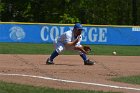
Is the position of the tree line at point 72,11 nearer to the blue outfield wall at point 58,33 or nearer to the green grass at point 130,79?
the blue outfield wall at point 58,33

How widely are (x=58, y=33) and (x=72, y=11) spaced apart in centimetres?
2083

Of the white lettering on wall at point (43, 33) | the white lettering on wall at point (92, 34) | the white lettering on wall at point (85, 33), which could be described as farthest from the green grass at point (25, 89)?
the white lettering on wall at point (92, 34)

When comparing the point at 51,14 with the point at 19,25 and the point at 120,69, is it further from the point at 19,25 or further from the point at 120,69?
the point at 120,69

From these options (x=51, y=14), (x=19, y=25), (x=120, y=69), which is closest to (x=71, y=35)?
(x=120, y=69)

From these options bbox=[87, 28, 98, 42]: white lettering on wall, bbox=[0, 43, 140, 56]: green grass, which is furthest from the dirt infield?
bbox=[87, 28, 98, 42]: white lettering on wall

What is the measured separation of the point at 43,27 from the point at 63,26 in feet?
4.88

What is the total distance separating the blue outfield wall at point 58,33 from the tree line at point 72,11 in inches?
713

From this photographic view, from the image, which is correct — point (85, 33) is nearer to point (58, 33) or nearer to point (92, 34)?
point (92, 34)

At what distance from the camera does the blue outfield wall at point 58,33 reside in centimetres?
3441

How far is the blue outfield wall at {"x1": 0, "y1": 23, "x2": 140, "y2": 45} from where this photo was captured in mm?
34406

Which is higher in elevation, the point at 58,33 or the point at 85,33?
the point at 58,33

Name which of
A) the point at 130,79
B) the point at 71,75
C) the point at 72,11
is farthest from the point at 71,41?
the point at 72,11

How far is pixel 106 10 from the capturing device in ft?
185

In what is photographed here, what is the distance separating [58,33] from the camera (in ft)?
115
